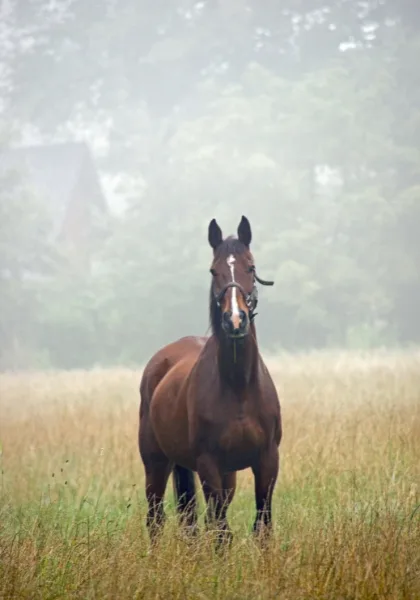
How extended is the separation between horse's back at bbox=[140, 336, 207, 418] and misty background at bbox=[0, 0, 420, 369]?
24.7 m

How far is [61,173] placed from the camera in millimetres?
52312

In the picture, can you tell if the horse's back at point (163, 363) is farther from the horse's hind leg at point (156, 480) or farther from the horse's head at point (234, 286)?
the horse's head at point (234, 286)

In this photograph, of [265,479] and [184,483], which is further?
[184,483]

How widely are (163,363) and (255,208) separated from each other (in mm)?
31135

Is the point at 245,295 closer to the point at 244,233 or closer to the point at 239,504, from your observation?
the point at 244,233

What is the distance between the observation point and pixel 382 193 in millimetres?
37469

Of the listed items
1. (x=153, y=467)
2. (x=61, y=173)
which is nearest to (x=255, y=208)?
(x=61, y=173)

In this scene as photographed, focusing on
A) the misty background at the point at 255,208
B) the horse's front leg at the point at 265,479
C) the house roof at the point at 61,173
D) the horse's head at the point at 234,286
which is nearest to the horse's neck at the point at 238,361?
the horse's head at the point at 234,286

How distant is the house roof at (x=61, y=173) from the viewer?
160ft

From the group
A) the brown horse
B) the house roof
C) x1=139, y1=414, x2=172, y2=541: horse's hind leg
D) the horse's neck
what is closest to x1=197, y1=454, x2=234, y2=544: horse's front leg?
the brown horse

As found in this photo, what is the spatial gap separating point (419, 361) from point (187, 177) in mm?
21735

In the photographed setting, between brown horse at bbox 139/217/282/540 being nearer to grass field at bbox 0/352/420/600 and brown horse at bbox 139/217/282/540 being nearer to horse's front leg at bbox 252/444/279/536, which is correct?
horse's front leg at bbox 252/444/279/536

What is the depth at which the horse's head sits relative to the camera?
19.0 feet

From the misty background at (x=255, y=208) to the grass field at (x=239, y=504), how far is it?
18.3 m
